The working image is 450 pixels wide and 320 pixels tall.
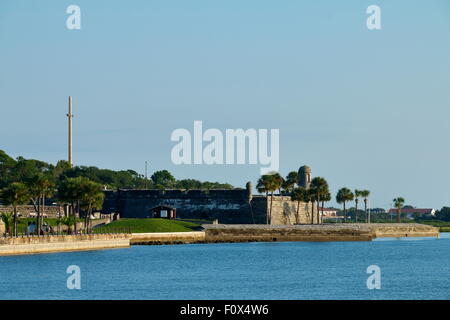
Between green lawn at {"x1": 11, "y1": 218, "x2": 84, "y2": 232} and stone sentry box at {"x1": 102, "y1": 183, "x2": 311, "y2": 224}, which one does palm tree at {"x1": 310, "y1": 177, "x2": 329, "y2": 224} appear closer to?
stone sentry box at {"x1": 102, "y1": 183, "x2": 311, "y2": 224}

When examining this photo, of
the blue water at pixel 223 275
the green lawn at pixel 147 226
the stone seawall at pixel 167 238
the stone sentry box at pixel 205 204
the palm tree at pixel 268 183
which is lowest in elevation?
the blue water at pixel 223 275

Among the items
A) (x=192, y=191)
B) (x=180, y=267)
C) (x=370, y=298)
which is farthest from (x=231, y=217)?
(x=370, y=298)

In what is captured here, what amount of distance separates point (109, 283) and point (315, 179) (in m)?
77.9

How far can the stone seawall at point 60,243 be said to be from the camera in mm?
71062

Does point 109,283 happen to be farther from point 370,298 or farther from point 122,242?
point 122,242

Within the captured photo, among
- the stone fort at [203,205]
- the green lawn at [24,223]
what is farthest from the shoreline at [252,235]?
the stone fort at [203,205]

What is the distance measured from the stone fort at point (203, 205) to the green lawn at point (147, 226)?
14.0 meters

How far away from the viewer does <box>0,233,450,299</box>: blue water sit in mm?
52406

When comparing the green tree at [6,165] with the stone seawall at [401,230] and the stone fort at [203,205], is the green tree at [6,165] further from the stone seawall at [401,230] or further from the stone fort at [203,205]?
the stone seawall at [401,230]

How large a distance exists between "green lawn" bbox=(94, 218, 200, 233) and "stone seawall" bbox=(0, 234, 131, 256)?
1040 cm

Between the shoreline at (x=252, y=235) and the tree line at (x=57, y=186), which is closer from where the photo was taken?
the tree line at (x=57, y=186)

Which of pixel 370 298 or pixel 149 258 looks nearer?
pixel 370 298

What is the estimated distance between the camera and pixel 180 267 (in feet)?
231

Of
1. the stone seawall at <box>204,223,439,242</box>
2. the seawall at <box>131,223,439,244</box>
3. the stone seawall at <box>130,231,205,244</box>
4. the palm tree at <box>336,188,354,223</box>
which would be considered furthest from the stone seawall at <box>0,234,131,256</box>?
the palm tree at <box>336,188,354,223</box>
